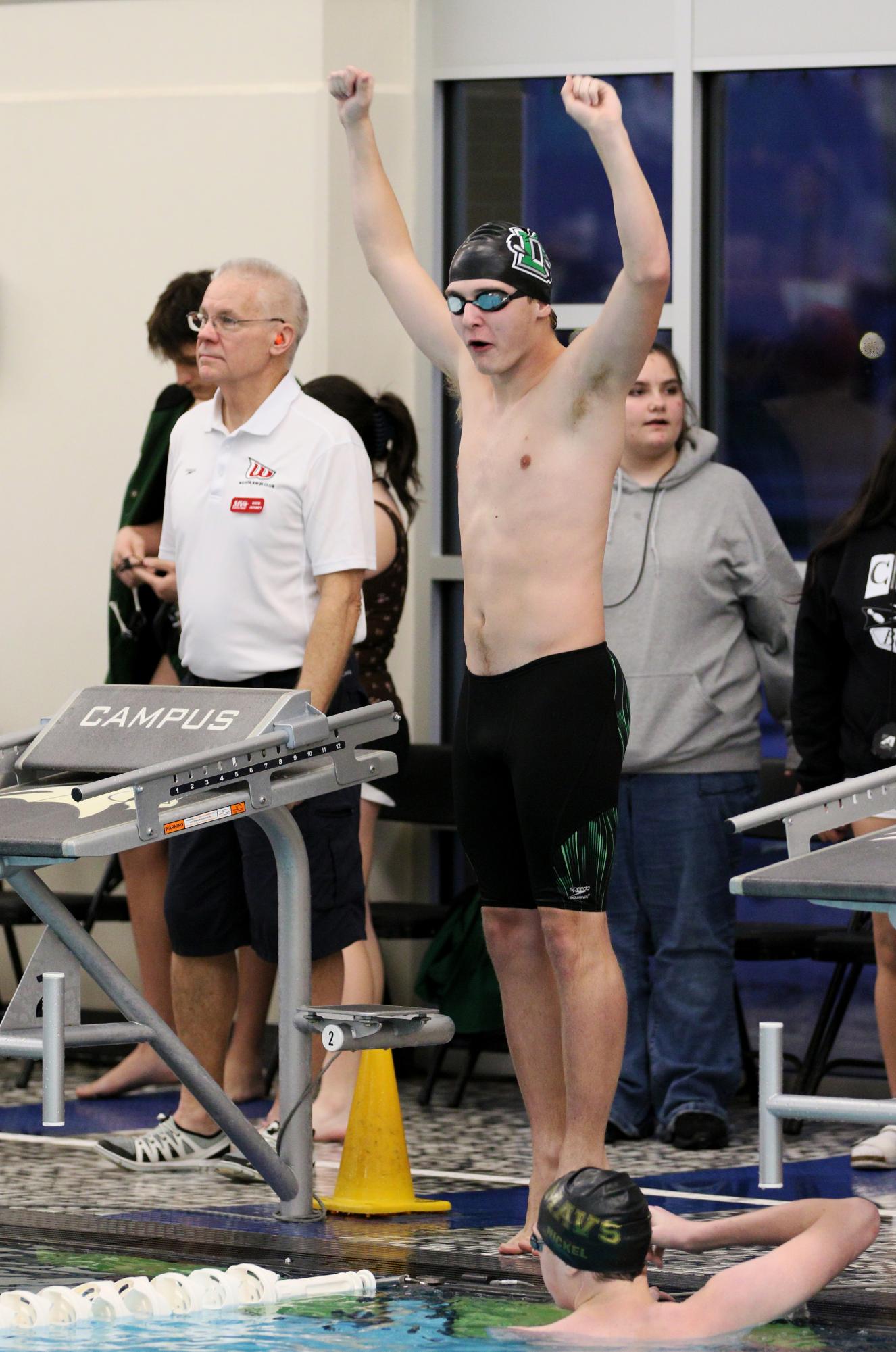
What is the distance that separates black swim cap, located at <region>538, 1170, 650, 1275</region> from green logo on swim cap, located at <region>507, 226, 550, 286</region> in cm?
175

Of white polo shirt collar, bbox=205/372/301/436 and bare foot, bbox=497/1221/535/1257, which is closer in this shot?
bare foot, bbox=497/1221/535/1257

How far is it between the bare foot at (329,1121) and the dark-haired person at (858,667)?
1.25 meters

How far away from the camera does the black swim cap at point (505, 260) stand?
13.5 feet

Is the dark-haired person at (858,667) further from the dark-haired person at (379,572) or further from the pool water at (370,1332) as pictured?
the pool water at (370,1332)

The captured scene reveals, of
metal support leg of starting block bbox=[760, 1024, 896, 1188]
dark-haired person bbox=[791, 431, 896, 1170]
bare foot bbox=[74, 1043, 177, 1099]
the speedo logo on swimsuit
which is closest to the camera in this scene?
metal support leg of starting block bbox=[760, 1024, 896, 1188]

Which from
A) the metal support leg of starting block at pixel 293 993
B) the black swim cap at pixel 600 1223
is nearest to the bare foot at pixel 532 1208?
the metal support leg of starting block at pixel 293 993

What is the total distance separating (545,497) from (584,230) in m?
3.04

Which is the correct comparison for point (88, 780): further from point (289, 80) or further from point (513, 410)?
point (289, 80)

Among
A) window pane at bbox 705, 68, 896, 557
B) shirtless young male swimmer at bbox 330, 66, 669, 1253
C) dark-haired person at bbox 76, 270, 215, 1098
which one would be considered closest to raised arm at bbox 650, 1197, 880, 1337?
shirtless young male swimmer at bbox 330, 66, 669, 1253

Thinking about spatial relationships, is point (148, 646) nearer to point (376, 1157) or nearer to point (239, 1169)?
point (239, 1169)

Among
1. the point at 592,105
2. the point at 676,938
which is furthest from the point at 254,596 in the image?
the point at 592,105

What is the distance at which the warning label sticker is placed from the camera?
4020 mm

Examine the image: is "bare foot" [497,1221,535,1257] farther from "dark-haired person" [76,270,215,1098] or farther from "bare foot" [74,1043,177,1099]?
"bare foot" [74,1043,177,1099]

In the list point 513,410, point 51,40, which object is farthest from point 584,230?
point 513,410
